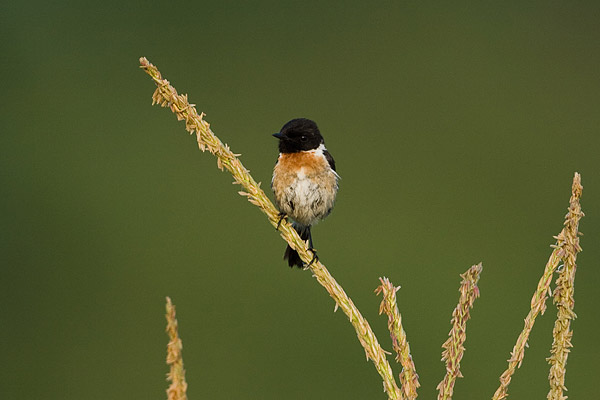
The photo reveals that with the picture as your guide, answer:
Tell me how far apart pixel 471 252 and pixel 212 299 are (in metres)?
3.31

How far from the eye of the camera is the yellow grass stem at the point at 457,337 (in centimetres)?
156


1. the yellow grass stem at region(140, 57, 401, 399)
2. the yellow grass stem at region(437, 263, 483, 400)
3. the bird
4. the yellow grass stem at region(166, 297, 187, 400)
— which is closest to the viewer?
the yellow grass stem at region(166, 297, 187, 400)

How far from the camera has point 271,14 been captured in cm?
1346

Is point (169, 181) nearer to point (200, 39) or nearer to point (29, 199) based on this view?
point (29, 199)

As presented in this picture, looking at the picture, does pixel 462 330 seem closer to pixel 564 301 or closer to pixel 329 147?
pixel 564 301

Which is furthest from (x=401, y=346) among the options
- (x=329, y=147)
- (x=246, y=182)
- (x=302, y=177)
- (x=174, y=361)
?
(x=329, y=147)

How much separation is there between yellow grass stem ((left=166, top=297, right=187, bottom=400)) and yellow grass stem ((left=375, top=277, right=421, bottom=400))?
510mm

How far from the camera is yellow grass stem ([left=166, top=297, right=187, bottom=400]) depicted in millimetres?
1220

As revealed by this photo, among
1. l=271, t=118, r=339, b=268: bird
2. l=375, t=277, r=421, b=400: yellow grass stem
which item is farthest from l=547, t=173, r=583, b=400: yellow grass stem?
l=271, t=118, r=339, b=268: bird

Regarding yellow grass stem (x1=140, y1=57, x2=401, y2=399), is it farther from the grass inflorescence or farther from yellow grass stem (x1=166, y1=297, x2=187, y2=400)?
yellow grass stem (x1=166, y1=297, x2=187, y2=400)

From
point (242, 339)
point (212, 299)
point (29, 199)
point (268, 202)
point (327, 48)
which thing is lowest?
point (268, 202)

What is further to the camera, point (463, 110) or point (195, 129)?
point (463, 110)

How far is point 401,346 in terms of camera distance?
5.35 ft

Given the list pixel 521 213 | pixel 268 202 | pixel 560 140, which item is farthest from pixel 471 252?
pixel 268 202
